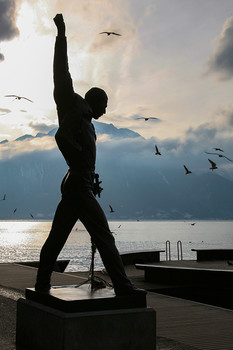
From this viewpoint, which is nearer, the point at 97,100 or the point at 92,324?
the point at 92,324

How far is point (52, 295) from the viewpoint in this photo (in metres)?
5.98

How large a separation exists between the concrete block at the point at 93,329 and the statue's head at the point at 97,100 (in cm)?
273

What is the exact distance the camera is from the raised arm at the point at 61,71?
619cm

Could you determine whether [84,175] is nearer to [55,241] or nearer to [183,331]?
[55,241]

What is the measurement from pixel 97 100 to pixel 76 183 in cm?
125

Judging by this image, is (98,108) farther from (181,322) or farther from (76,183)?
(181,322)

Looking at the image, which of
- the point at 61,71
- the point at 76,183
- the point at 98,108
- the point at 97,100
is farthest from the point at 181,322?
the point at 61,71

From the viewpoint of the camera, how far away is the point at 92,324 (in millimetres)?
5543

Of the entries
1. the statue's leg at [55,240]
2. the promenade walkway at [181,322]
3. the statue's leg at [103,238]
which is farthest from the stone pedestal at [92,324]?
the promenade walkway at [181,322]

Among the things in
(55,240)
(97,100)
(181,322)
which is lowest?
(181,322)

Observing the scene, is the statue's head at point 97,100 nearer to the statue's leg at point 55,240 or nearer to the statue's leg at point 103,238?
the statue's leg at point 103,238

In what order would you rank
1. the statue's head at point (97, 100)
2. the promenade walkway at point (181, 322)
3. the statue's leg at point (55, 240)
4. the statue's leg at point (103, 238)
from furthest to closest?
the promenade walkway at point (181, 322)
the statue's head at point (97, 100)
the statue's leg at point (55, 240)
the statue's leg at point (103, 238)

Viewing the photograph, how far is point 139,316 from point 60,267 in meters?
17.2

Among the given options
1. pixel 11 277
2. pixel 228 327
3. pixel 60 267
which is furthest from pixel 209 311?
pixel 60 267
